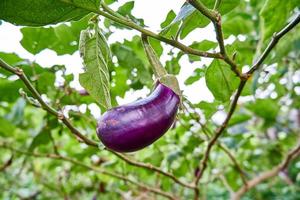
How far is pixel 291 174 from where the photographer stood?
2.28 meters

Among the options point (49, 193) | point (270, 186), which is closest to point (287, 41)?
point (49, 193)

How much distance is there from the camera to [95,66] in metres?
0.42

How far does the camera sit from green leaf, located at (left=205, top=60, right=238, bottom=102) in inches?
21.5

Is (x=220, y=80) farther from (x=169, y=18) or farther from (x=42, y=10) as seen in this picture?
(x=42, y=10)

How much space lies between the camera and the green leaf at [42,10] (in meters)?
0.36

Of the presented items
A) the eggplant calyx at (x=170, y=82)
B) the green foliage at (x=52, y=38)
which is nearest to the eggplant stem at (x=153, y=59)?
the eggplant calyx at (x=170, y=82)

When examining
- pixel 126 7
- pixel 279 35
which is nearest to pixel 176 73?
pixel 126 7

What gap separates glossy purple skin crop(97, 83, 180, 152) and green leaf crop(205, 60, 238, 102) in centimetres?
16

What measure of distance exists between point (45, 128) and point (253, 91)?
420mm

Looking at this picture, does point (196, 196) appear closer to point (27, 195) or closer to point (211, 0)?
point (211, 0)

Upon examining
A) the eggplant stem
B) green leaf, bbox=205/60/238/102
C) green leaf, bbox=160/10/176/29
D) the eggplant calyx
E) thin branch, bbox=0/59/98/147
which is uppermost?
green leaf, bbox=160/10/176/29

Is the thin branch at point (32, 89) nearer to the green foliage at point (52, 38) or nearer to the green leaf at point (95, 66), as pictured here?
the green leaf at point (95, 66)

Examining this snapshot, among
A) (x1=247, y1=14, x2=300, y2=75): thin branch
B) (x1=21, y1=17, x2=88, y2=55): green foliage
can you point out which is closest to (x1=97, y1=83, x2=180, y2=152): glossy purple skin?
(x1=247, y1=14, x2=300, y2=75): thin branch

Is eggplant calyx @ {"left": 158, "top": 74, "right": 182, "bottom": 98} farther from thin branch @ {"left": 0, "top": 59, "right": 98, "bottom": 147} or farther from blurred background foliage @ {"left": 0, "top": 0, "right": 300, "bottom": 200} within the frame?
thin branch @ {"left": 0, "top": 59, "right": 98, "bottom": 147}
